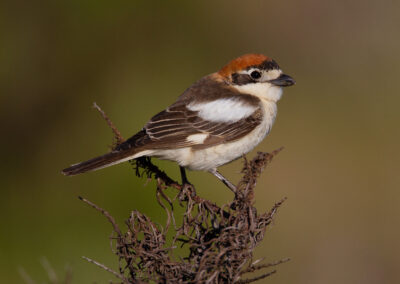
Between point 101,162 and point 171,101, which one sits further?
point 171,101

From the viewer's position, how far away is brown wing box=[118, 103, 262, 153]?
3791 millimetres

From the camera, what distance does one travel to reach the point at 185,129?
394cm

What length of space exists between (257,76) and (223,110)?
13.9 inches

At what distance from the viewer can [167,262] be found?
243cm

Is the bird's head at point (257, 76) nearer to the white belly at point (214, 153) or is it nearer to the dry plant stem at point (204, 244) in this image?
the white belly at point (214, 153)

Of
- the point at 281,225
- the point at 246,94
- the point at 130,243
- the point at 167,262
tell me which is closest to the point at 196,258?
the point at 167,262

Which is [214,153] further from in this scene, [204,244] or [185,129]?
[204,244]

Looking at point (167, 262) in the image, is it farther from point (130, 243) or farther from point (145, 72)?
point (145, 72)

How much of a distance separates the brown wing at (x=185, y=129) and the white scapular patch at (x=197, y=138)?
0.01 metres

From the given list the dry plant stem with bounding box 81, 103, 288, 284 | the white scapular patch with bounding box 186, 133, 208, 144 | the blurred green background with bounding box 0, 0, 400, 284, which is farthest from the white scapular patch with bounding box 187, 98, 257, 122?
the dry plant stem with bounding box 81, 103, 288, 284

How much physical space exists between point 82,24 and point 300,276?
3.06 meters

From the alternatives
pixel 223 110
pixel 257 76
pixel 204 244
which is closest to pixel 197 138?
pixel 223 110

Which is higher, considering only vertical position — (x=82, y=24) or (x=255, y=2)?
(x=82, y=24)

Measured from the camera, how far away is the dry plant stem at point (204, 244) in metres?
2.36
